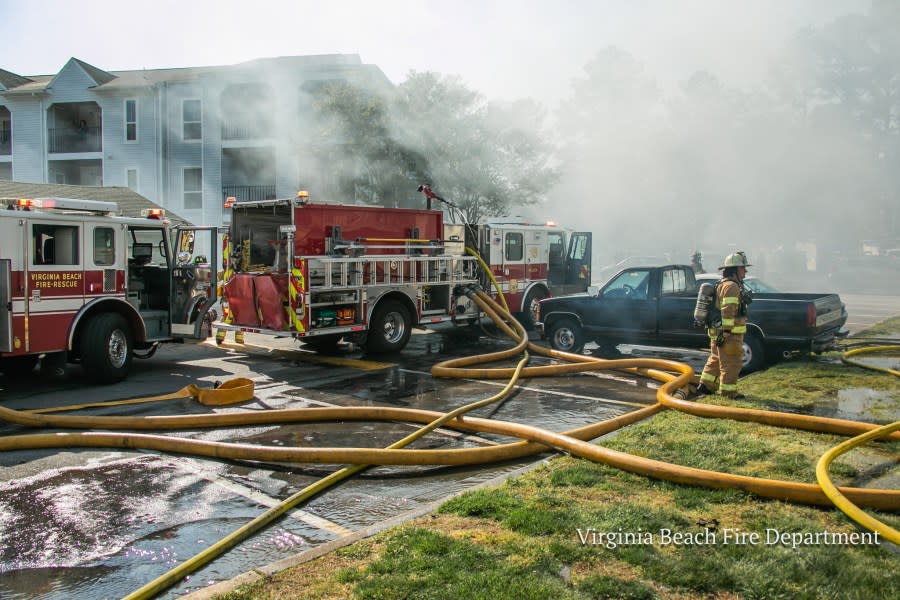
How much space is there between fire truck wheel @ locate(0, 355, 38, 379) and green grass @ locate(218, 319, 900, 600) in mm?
7498

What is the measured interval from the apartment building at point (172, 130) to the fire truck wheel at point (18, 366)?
1621cm

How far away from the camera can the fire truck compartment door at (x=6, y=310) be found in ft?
26.8

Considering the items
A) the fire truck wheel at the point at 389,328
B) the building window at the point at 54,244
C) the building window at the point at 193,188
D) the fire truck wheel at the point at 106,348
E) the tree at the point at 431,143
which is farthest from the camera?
the building window at the point at 193,188

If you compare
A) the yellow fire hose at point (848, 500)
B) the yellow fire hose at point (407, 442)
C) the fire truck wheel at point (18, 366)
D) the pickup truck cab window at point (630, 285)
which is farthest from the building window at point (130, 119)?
the yellow fire hose at point (848, 500)

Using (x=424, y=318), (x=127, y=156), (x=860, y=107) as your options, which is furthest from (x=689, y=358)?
(x=127, y=156)

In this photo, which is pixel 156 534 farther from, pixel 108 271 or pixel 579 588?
pixel 108 271

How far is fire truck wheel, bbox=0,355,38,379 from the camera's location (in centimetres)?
942

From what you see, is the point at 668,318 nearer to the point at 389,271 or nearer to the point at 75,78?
the point at 389,271

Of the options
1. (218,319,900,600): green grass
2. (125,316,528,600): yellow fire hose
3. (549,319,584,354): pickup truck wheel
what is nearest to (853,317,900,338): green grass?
(549,319,584,354): pickup truck wheel

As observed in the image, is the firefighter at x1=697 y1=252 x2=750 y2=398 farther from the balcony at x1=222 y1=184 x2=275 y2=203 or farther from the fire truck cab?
the balcony at x1=222 y1=184 x2=275 y2=203

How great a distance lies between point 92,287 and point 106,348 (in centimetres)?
80

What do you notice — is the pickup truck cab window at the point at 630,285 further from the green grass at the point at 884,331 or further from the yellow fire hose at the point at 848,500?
the yellow fire hose at the point at 848,500

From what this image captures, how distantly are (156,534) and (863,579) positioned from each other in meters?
3.84

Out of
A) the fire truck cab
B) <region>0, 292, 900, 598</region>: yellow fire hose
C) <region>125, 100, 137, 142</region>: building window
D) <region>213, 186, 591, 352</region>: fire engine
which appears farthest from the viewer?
<region>125, 100, 137, 142</region>: building window
